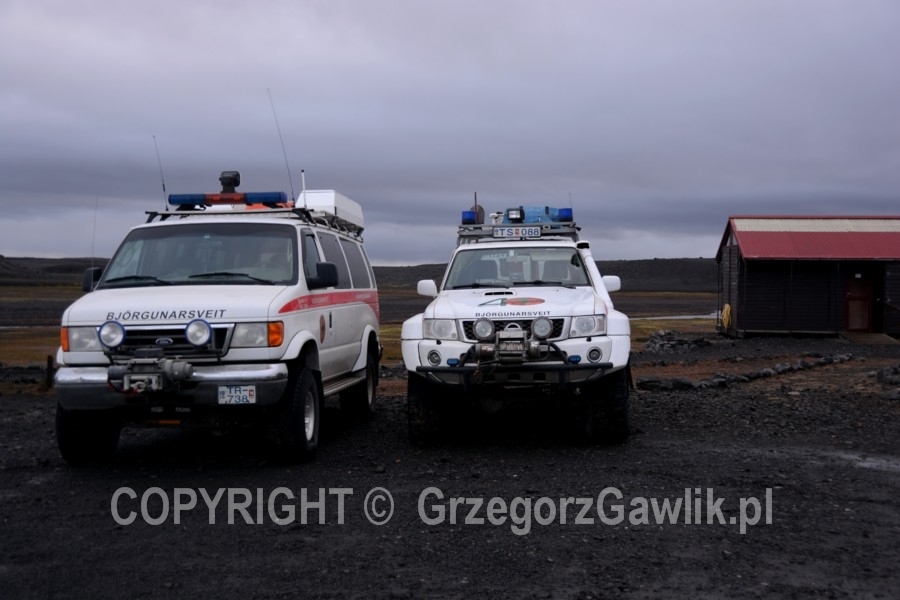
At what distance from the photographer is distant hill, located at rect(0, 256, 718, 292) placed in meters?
111

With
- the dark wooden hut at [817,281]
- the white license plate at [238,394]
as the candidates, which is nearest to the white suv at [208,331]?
the white license plate at [238,394]

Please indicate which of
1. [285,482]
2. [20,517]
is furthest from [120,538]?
[285,482]

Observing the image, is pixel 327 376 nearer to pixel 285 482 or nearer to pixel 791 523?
pixel 285 482

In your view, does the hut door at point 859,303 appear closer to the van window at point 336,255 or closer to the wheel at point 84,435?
the van window at point 336,255

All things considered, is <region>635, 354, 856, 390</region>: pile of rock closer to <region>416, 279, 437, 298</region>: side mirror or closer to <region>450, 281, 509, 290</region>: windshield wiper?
<region>450, 281, 509, 290</region>: windshield wiper

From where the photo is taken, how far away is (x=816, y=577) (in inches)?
206

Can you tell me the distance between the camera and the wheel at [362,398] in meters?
11.5

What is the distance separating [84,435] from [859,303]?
24.7 m

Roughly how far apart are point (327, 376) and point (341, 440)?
84 centimetres

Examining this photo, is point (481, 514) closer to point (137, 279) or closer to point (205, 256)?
point (205, 256)

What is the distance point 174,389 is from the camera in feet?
25.1

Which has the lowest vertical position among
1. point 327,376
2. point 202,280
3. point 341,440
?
point 341,440

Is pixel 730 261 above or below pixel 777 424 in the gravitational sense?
above

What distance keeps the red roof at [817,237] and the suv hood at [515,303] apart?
18430 millimetres
